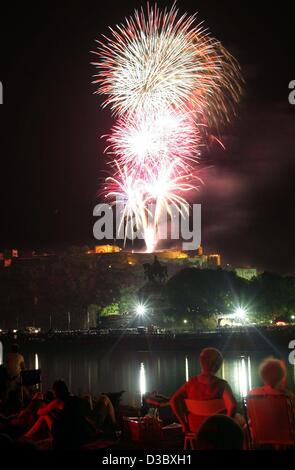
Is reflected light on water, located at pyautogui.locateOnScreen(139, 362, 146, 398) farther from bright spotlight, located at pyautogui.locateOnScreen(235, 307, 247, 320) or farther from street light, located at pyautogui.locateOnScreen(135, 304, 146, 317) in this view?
street light, located at pyautogui.locateOnScreen(135, 304, 146, 317)

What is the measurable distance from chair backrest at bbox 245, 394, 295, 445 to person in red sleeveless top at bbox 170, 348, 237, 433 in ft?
0.76

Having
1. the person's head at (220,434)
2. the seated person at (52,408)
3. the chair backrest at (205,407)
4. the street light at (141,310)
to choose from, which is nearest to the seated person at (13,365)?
the seated person at (52,408)

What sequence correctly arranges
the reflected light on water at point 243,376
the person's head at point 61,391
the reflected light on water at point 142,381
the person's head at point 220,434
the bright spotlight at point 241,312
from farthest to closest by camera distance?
the bright spotlight at point 241,312 → the reflected light on water at point 142,381 → the reflected light on water at point 243,376 → the person's head at point 61,391 → the person's head at point 220,434

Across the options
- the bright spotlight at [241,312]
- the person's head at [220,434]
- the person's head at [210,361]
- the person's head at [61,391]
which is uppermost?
the bright spotlight at [241,312]

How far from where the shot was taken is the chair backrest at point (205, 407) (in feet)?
21.1

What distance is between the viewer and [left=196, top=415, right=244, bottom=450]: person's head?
176 inches

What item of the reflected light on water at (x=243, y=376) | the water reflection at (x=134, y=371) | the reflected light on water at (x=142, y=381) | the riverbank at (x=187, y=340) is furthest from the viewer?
the riverbank at (x=187, y=340)

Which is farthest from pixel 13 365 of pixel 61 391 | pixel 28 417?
pixel 61 391

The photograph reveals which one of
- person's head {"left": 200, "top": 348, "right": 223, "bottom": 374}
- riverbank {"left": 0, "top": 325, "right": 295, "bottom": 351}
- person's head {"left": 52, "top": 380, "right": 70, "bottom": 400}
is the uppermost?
riverbank {"left": 0, "top": 325, "right": 295, "bottom": 351}

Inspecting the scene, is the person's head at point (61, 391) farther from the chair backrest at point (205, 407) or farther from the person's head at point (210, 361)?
the person's head at point (210, 361)

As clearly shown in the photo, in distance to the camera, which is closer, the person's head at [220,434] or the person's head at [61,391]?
the person's head at [220,434]

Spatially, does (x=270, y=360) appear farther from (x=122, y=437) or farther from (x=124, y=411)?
(x=124, y=411)

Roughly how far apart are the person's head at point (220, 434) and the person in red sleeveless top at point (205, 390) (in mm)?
1759

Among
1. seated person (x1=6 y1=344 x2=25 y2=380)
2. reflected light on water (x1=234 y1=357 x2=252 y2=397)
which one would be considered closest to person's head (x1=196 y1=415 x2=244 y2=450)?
seated person (x1=6 y1=344 x2=25 y2=380)
